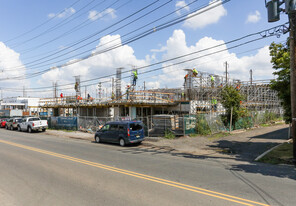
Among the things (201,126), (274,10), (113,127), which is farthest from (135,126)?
(274,10)

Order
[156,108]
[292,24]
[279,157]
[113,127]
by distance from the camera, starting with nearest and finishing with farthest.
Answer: [292,24] < [279,157] < [113,127] < [156,108]

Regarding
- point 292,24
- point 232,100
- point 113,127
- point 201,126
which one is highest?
point 292,24

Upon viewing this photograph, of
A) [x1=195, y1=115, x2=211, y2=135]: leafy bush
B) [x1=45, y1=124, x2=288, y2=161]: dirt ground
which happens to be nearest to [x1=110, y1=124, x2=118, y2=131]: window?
[x1=45, y1=124, x2=288, y2=161]: dirt ground

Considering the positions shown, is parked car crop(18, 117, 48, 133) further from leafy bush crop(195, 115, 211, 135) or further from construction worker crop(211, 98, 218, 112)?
construction worker crop(211, 98, 218, 112)

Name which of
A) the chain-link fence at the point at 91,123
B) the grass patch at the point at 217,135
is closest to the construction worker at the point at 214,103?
the grass patch at the point at 217,135

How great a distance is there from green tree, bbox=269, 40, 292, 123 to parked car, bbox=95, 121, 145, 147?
915cm

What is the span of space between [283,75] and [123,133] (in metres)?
10.6

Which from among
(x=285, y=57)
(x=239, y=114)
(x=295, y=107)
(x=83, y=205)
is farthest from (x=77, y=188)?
(x=239, y=114)

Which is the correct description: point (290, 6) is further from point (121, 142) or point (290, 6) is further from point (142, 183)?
point (121, 142)

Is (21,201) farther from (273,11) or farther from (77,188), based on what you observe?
(273,11)

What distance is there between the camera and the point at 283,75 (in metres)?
12.8

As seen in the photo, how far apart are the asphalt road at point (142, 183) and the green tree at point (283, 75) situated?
15.6ft

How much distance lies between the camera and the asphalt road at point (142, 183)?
18.2ft

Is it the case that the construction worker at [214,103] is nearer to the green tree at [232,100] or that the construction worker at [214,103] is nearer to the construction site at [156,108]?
the construction site at [156,108]
